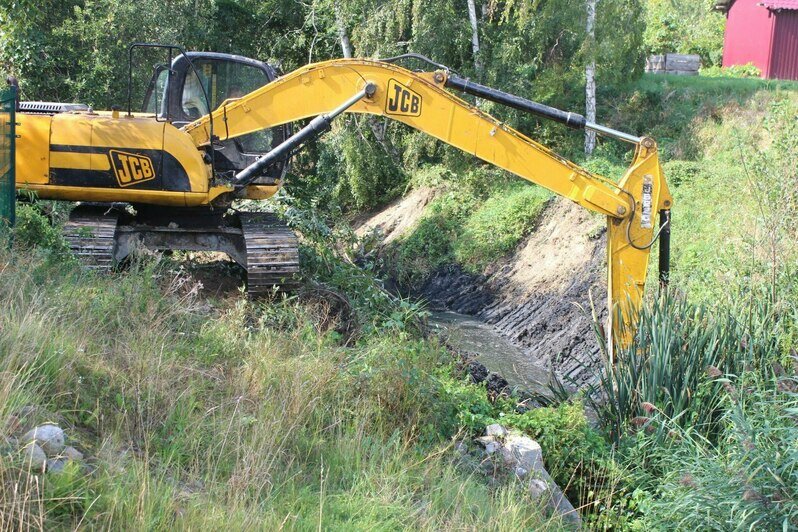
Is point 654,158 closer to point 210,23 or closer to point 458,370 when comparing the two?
point 458,370

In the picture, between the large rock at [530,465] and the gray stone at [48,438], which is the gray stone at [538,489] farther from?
the gray stone at [48,438]

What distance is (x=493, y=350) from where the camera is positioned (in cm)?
1443

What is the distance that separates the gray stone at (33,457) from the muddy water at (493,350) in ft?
24.1

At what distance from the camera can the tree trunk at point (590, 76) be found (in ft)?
63.3

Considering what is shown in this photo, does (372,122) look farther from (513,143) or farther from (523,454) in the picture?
(523,454)

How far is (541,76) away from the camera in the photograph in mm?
20562

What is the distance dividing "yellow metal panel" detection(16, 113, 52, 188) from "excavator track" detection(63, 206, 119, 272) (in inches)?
23.2

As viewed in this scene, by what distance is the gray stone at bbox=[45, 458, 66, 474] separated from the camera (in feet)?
15.0

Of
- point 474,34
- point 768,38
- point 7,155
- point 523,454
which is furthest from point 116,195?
point 768,38

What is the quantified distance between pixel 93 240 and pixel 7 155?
46.5 inches

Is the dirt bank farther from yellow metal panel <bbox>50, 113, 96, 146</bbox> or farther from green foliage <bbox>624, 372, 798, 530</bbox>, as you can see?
yellow metal panel <bbox>50, 113, 96, 146</bbox>

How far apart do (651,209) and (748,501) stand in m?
4.49

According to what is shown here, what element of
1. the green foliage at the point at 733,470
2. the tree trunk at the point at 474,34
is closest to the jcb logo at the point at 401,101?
the green foliage at the point at 733,470

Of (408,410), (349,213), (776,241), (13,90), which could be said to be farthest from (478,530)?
(349,213)
